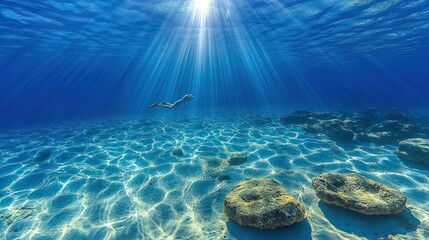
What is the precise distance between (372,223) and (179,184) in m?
5.62

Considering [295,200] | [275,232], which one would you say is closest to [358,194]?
[295,200]

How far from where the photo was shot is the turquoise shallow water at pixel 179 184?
16.9ft

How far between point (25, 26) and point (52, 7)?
244 inches

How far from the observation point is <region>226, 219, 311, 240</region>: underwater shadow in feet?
15.4

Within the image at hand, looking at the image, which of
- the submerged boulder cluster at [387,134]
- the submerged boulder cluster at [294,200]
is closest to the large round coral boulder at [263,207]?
the submerged boulder cluster at [294,200]

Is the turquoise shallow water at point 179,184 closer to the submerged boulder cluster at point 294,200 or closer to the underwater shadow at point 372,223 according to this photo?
the underwater shadow at point 372,223

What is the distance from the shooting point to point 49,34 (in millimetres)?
21141

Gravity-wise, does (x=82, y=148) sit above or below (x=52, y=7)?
below

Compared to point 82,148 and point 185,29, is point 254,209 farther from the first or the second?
point 185,29

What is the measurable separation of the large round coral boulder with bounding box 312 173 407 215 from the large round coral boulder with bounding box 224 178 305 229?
3.68 ft

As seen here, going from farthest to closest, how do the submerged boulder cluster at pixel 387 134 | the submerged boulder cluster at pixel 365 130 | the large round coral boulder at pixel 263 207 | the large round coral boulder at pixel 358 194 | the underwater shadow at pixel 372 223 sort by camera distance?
the submerged boulder cluster at pixel 365 130 < the submerged boulder cluster at pixel 387 134 < the large round coral boulder at pixel 358 194 < the underwater shadow at pixel 372 223 < the large round coral boulder at pixel 263 207

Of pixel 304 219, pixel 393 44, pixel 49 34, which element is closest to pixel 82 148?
pixel 304 219

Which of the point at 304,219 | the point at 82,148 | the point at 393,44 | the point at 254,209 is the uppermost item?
the point at 393,44

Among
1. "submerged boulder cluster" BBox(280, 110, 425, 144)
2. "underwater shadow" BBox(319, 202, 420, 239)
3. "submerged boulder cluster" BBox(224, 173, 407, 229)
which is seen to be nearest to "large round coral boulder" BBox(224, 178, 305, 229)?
"submerged boulder cluster" BBox(224, 173, 407, 229)
